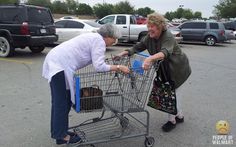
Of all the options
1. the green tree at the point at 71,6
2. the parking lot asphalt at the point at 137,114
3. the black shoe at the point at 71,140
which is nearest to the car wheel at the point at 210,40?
the parking lot asphalt at the point at 137,114

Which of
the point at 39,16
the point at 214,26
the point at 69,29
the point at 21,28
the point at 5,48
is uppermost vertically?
the point at 39,16

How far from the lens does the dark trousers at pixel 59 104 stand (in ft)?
13.5

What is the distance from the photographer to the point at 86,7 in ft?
245

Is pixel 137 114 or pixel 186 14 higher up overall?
pixel 186 14

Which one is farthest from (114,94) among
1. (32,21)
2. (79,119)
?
(32,21)

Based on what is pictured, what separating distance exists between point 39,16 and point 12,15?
3.17ft

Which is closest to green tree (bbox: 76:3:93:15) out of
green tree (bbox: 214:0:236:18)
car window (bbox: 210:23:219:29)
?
green tree (bbox: 214:0:236:18)

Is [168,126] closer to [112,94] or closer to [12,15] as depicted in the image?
[112,94]

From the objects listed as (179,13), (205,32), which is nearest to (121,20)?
(205,32)

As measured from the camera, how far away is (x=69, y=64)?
4113 mm

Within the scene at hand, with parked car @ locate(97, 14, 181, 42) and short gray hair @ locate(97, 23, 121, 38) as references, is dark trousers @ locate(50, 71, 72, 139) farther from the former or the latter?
parked car @ locate(97, 14, 181, 42)

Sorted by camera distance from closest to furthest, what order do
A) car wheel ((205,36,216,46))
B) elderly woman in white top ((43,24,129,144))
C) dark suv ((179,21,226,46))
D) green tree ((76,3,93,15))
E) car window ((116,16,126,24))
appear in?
elderly woman in white top ((43,24,129,144))
car window ((116,16,126,24))
dark suv ((179,21,226,46))
car wheel ((205,36,216,46))
green tree ((76,3,93,15))

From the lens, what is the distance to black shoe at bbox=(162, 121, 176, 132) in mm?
5285

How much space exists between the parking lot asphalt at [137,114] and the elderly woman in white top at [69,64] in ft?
2.25
